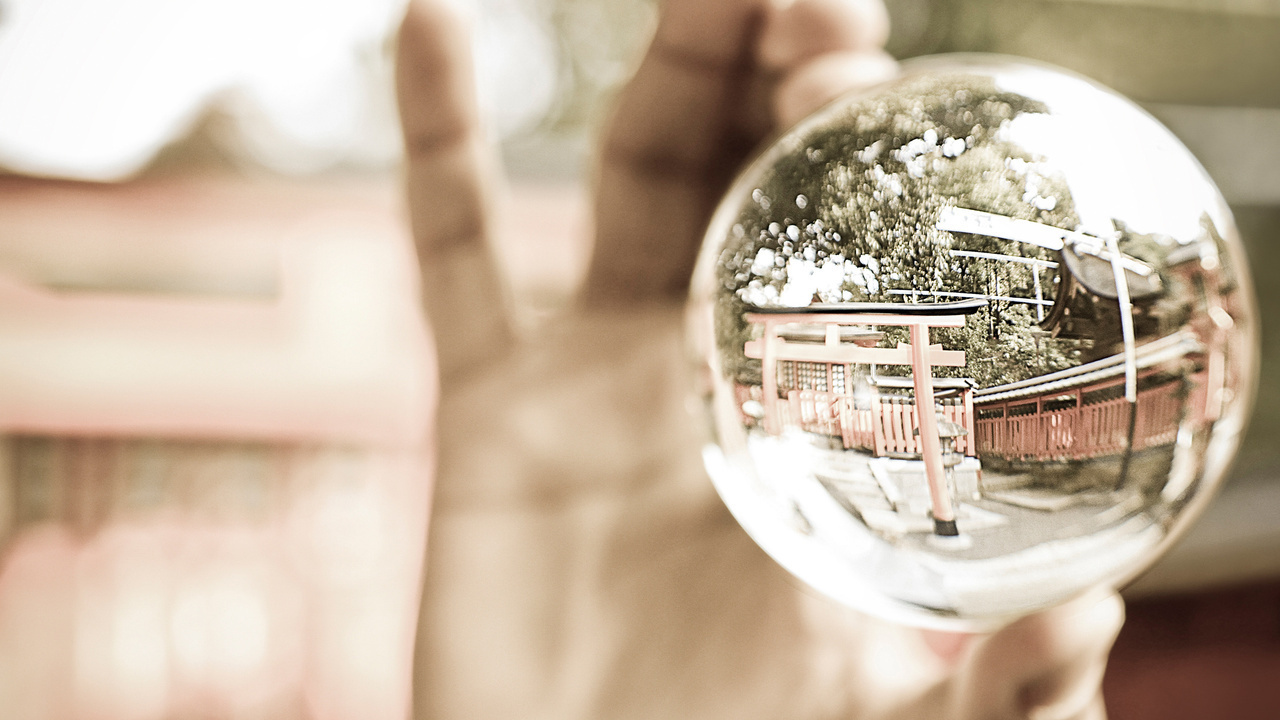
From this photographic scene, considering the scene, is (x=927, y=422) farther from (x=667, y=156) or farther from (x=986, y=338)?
(x=667, y=156)

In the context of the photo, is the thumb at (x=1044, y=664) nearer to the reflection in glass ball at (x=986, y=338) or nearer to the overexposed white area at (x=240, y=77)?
the reflection in glass ball at (x=986, y=338)

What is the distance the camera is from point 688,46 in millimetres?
524

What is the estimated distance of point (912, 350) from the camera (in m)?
0.29

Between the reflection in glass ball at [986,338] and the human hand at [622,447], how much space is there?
0.59 feet

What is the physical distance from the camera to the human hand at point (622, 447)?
0.51 m

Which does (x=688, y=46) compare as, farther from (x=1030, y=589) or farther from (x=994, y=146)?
(x=1030, y=589)

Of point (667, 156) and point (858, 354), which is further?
point (667, 156)

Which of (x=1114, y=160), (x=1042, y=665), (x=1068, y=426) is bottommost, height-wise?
(x=1042, y=665)

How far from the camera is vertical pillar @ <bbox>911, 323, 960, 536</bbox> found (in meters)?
0.29

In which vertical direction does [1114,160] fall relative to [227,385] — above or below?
above

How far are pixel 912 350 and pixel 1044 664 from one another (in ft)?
0.66

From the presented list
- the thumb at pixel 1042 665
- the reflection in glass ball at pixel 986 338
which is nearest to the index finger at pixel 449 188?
the reflection in glass ball at pixel 986 338

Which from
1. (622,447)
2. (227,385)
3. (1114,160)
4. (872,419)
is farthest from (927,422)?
(227,385)

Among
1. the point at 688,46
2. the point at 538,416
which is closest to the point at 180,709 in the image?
the point at 538,416
